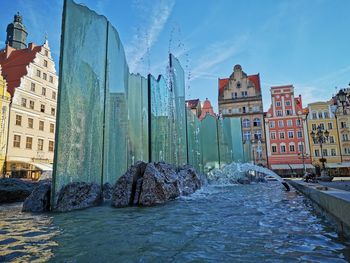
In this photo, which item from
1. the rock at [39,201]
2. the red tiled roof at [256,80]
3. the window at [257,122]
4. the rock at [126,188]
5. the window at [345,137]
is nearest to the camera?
the rock at [39,201]

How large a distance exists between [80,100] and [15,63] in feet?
89.8

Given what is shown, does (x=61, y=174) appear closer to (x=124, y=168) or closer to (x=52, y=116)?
(x=124, y=168)

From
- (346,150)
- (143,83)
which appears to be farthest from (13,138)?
(346,150)

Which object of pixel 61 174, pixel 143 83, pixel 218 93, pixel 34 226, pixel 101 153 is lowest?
pixel 34 226

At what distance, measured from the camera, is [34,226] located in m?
4.39

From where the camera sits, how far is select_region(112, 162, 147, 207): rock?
723cm

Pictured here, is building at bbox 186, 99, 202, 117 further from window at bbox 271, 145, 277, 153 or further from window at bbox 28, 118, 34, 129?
window at bbox 28, 118, 34, 129

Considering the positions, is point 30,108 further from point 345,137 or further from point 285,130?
point 345,137

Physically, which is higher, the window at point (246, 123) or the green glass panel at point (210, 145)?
the window at point (246, 123)

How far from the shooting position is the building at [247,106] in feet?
142

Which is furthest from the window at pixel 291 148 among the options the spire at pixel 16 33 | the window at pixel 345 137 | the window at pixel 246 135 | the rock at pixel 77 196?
the spire at pixel 16 33

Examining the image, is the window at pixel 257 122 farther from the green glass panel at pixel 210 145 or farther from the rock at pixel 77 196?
the rock at pixel 77 196

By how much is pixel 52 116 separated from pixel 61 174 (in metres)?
26.5

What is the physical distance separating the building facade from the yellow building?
1494 inches
